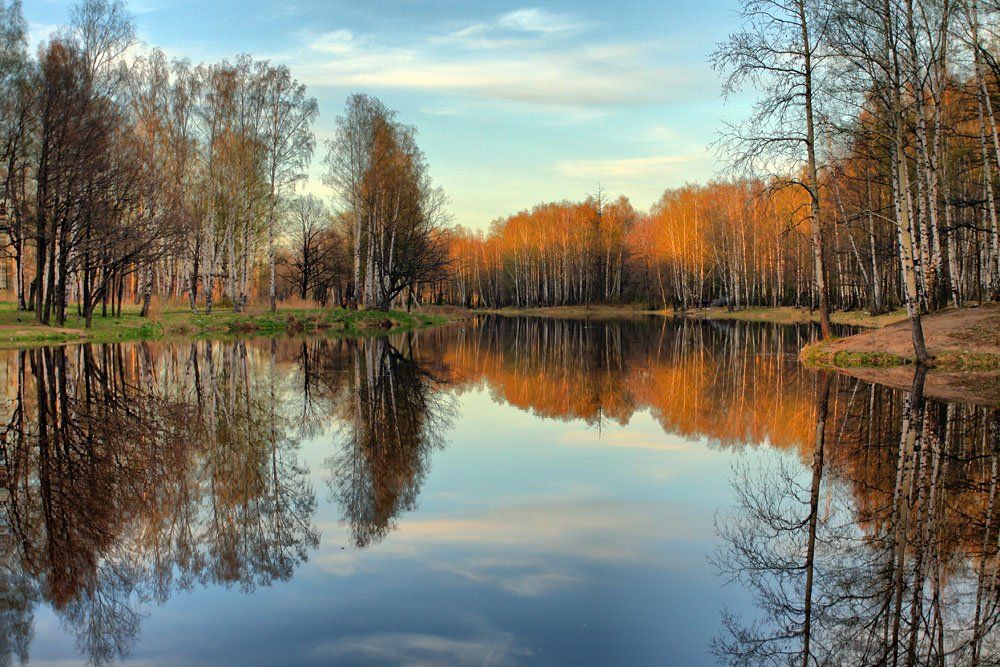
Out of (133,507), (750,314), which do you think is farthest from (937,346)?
(750,314)

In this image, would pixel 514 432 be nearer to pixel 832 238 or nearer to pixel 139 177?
pixel 139 177

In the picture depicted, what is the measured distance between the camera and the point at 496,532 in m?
6.46

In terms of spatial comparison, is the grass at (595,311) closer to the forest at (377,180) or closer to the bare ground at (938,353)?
the forest at (377,180)

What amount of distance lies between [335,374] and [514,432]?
28.4 feet

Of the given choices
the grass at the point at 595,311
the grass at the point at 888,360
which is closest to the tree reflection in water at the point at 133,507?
the grass at the point at 888,360

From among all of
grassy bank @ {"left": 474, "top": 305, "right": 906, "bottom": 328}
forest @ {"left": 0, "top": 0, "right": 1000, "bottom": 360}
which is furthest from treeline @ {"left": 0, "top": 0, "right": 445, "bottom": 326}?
grassy bank @ {"left": 474, "top": 305, "right": 906, "bottom": 328}

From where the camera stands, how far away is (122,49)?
105ft

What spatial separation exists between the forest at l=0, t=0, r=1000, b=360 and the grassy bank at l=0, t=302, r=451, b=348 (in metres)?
1.44

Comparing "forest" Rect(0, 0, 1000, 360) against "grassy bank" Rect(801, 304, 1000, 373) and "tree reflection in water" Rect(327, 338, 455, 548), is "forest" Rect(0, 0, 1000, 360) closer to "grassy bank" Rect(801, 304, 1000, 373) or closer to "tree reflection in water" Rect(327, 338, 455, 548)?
"grassy bank" Rect(801, 304, 1000, 373)

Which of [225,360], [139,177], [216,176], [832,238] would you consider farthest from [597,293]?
[225,360]

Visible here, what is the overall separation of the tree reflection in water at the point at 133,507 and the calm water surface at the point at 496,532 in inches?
1.3

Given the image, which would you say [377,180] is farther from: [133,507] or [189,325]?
[133,507]

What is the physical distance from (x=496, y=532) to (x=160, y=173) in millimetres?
32644

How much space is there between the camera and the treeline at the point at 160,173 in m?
27.6
